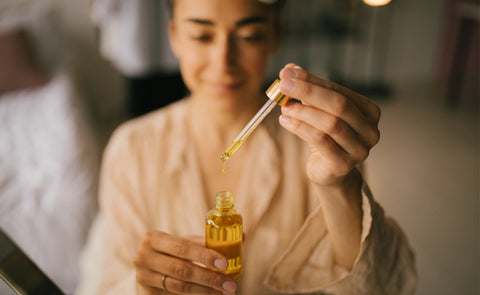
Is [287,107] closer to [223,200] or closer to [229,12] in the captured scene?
[223,200]

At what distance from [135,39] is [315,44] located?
80.3 inches

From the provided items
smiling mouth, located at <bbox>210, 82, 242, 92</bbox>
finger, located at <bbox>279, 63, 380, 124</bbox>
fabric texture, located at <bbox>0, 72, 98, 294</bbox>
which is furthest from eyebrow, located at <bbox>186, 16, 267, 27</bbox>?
fabric texture, located at <bbox>0, 72, 98, 294</bbox>

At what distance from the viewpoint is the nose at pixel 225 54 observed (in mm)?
576

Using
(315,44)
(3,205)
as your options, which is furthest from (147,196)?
(315,44)

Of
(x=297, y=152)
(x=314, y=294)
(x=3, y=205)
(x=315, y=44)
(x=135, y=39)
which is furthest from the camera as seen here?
(x=315, y=44)

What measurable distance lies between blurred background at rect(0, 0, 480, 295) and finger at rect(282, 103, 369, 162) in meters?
0.10

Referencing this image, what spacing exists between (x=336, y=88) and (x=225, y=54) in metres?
0.26

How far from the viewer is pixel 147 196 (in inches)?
28.5

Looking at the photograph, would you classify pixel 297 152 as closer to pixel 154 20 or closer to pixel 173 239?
pixel 173 239

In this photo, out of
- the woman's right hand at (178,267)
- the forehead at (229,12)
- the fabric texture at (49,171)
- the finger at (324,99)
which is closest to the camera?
the finger at (324,99)

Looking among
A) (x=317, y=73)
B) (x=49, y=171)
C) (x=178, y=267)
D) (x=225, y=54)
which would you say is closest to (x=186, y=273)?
(x=178, y=267)


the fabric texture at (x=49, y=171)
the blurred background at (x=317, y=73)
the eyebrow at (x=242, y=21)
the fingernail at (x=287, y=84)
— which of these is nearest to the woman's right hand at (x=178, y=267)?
the blurred background at (x=317, y=73)

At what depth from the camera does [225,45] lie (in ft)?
1.89

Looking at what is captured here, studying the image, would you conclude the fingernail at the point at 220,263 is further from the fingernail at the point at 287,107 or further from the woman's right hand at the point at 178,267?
the fingernail at the point at 287,107
